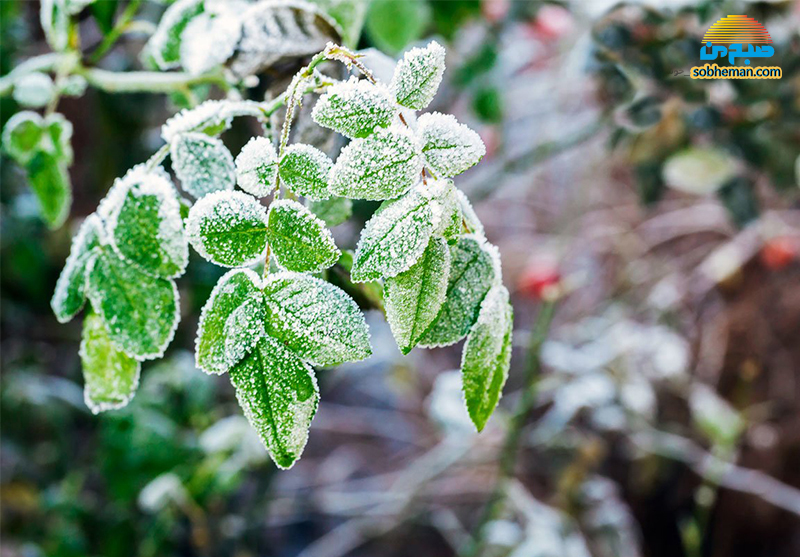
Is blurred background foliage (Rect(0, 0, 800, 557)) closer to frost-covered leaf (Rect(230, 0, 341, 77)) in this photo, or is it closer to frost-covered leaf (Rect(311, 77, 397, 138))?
frost-covered leaf (Rect(230, 0, 341, 77))

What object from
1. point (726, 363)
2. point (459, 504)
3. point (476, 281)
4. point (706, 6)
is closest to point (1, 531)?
point (459, 504)

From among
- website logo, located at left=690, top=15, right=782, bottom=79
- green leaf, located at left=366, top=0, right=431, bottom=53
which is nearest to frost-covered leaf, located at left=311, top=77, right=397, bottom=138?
green leaf, located at left=366, top=0, right=431, bottom=53

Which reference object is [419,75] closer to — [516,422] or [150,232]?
[150,232]

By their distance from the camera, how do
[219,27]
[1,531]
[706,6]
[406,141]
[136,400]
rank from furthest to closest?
[1,531] → [136,400] → [706,6] → [219,27] → [406,141]

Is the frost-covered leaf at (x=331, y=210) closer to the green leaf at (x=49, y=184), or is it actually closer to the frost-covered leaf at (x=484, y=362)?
the frost-covered leaf at (x=484, y=362)

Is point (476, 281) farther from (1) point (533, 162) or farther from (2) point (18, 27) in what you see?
(2) point (18, 27)

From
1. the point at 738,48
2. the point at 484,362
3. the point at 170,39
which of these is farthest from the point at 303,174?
the point at 738,48
